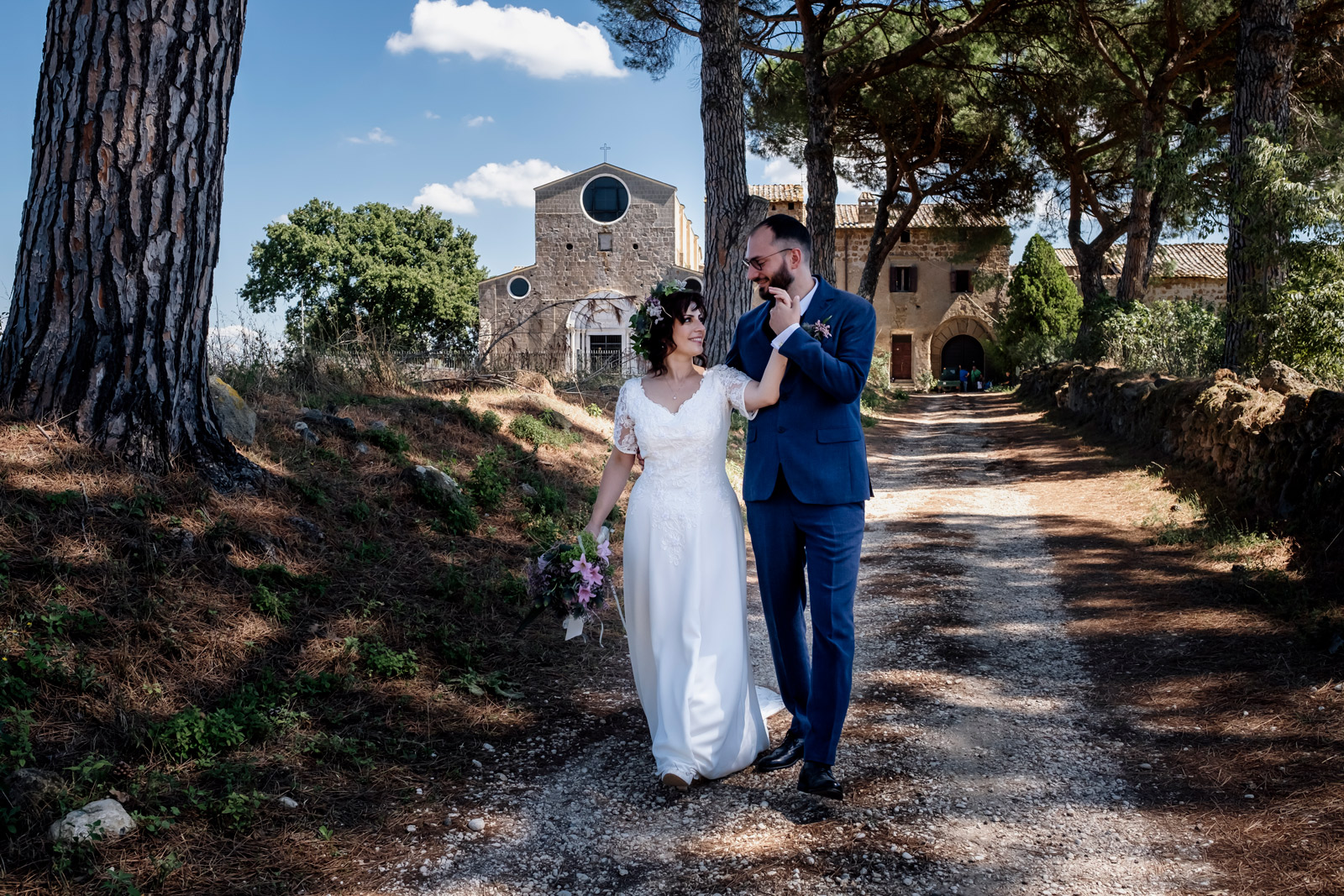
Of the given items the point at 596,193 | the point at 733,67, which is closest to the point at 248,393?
the point at 733,67

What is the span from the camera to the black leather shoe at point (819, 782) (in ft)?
9.68

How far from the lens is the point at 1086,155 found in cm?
1967

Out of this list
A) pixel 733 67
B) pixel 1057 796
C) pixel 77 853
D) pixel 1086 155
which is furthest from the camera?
pixel 1086 155

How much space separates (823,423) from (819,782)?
46.8 inches

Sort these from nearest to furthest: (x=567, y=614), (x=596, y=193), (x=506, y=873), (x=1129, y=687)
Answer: (x=506, y=873), (x=567, y=614), (x=1129, y=687), (x=596, y=193)

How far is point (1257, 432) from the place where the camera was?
6.29 meters

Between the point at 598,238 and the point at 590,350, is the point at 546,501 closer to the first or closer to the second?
the point at 590,350

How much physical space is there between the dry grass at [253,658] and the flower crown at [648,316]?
5.19 feet

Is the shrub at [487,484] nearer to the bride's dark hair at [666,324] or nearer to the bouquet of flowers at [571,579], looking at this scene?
the bouquet of flowers at [571,579]

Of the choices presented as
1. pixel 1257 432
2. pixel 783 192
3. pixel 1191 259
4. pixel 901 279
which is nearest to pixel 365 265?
pixel 783 192

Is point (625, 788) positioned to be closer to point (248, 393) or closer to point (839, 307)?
point (839, 307)

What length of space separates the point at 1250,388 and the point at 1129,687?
184 inches

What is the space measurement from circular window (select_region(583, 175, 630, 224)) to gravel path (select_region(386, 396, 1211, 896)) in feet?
112

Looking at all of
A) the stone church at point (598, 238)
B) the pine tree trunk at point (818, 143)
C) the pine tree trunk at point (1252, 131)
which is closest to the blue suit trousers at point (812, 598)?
the pine tree trunk at point (1252, 131)
